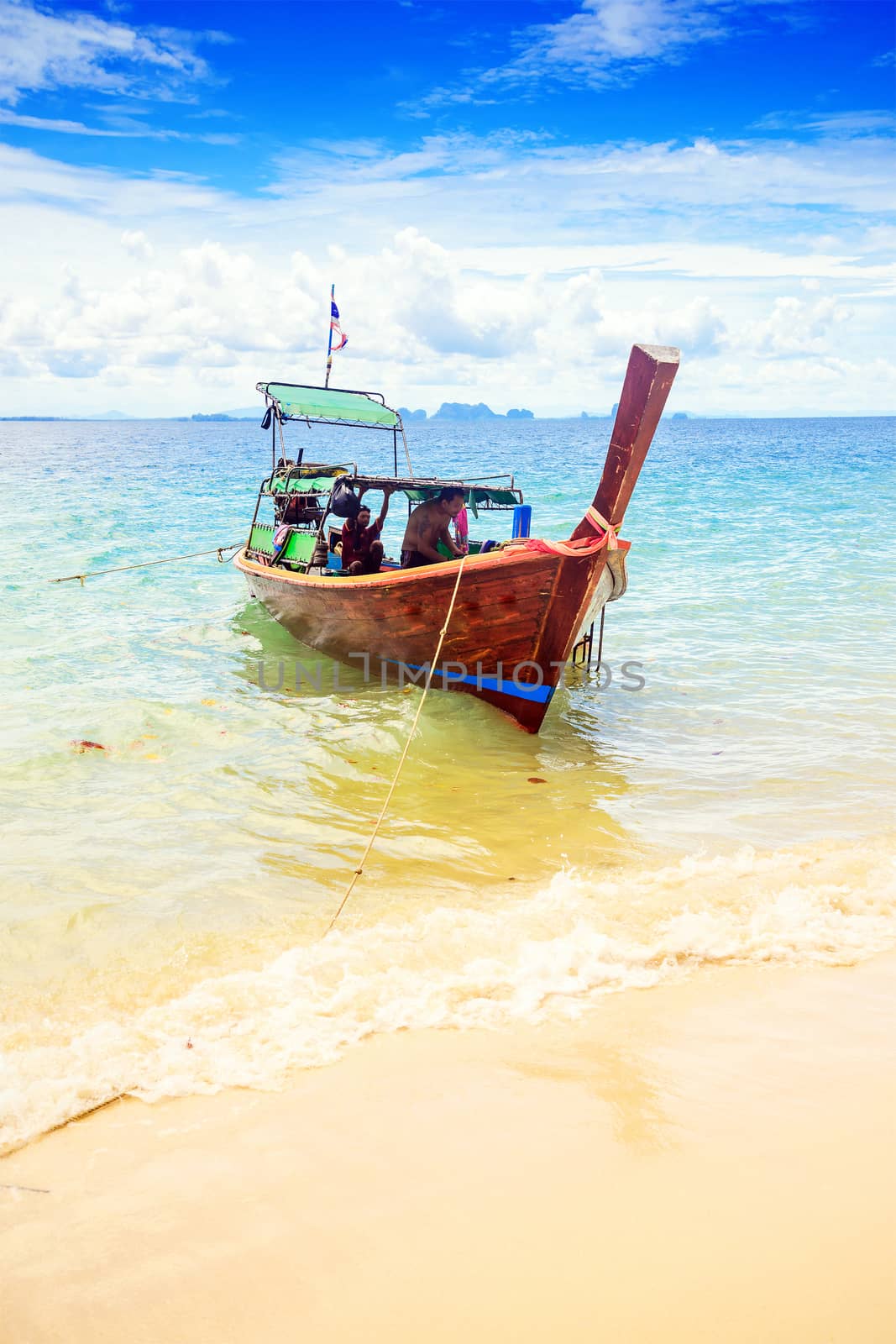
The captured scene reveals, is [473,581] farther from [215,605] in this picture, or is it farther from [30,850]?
[215,605]

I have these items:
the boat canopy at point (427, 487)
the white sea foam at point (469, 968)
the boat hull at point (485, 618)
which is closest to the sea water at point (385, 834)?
the white sea foam at point (469, 968)

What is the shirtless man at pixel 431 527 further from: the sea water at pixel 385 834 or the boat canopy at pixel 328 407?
the boat canopy at pixel 328 407

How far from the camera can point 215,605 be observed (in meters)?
14.4

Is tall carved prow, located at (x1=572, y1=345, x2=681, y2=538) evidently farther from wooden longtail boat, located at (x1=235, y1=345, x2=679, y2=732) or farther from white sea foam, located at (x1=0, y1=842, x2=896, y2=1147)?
white sea foam, located at (x1=0, y1=842, x2=896, y2=1147)

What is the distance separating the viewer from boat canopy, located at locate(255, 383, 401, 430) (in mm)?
11586

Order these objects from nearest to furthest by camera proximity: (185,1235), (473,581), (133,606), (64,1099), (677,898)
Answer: (185,1235)
(64,1099)
(677,898)
(473,581)
(133,606)

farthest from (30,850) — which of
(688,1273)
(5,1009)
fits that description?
(688,1273)

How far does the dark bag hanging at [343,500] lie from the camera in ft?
30.1

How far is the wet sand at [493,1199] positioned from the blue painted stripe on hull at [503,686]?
431 centimetres

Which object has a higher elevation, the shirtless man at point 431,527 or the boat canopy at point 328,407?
the boat canopy at point 328,407

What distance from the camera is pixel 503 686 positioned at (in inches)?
311

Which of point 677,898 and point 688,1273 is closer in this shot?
point 688,1273

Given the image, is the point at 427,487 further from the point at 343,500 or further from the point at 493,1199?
the point at 493,1199

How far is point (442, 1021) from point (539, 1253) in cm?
120
